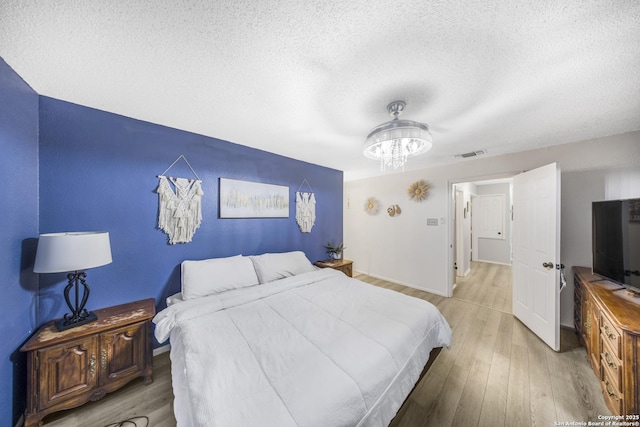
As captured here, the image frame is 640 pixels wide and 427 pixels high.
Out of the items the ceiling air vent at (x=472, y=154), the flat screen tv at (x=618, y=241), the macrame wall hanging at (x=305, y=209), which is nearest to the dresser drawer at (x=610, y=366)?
Answer: the flat screen tv at (x=618, y=241)

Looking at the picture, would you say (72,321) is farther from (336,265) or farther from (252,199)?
(336,265)

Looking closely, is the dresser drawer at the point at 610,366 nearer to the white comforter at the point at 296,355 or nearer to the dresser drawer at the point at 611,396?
the dresser drawer at the point at 611,396

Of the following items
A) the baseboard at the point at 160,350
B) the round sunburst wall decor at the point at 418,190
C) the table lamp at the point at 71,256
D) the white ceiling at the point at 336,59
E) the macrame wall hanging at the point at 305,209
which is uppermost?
the white ceiling at the point at 336,59

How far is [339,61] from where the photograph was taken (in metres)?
1.22

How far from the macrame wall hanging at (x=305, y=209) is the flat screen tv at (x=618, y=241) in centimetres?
318

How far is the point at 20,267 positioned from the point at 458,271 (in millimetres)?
6206

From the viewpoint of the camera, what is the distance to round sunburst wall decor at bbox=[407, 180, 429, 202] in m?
3.75

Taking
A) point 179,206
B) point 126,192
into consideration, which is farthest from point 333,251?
point 126,192

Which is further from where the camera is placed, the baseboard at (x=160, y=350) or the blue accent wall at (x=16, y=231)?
the baseboard at (x=160, y=350)

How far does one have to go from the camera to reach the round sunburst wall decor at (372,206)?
4.55 meters

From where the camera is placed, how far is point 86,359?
58.1 inches

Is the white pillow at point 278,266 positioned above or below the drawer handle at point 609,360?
above

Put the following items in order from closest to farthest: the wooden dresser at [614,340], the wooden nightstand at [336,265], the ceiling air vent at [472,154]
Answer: the wooden dresser at [614,340]
the ceiling air vent at [472,154]
the wooden nightstand at [336,265]

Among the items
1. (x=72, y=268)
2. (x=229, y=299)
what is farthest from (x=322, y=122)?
(x=72, y=268)
